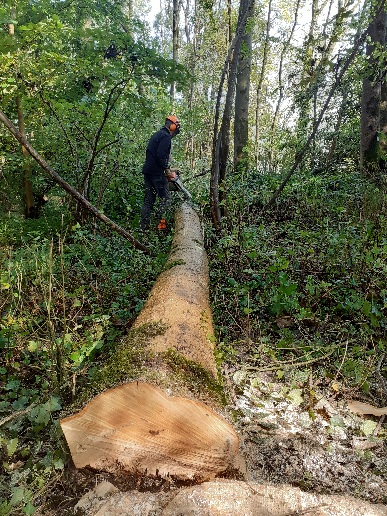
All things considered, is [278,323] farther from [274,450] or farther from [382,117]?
[382,117]

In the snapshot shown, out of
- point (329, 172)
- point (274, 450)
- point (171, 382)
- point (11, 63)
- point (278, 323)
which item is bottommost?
point (274, 450)

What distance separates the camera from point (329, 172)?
977 centimetres

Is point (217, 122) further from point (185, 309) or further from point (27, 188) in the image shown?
point (27, 188)

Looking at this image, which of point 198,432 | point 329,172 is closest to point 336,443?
point 198,432

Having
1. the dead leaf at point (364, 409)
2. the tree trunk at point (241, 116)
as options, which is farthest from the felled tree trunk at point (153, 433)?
the tree trunk at point (241, 116)

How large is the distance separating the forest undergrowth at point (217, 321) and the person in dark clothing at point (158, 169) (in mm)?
1644

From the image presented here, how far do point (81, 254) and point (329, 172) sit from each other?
7619mm

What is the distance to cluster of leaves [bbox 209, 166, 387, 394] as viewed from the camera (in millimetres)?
2637

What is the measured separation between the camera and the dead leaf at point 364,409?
2.12 meters

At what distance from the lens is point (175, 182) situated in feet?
23.3

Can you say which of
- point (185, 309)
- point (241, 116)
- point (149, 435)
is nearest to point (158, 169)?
point (241, 116)

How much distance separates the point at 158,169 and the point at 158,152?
0.34 m

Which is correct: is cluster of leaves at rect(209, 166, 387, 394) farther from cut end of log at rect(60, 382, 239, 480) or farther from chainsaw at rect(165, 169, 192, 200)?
chainsaw at rect(165, 169, 192, 200)

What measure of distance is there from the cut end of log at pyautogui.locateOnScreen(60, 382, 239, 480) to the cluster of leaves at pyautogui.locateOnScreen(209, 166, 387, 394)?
101 cm
